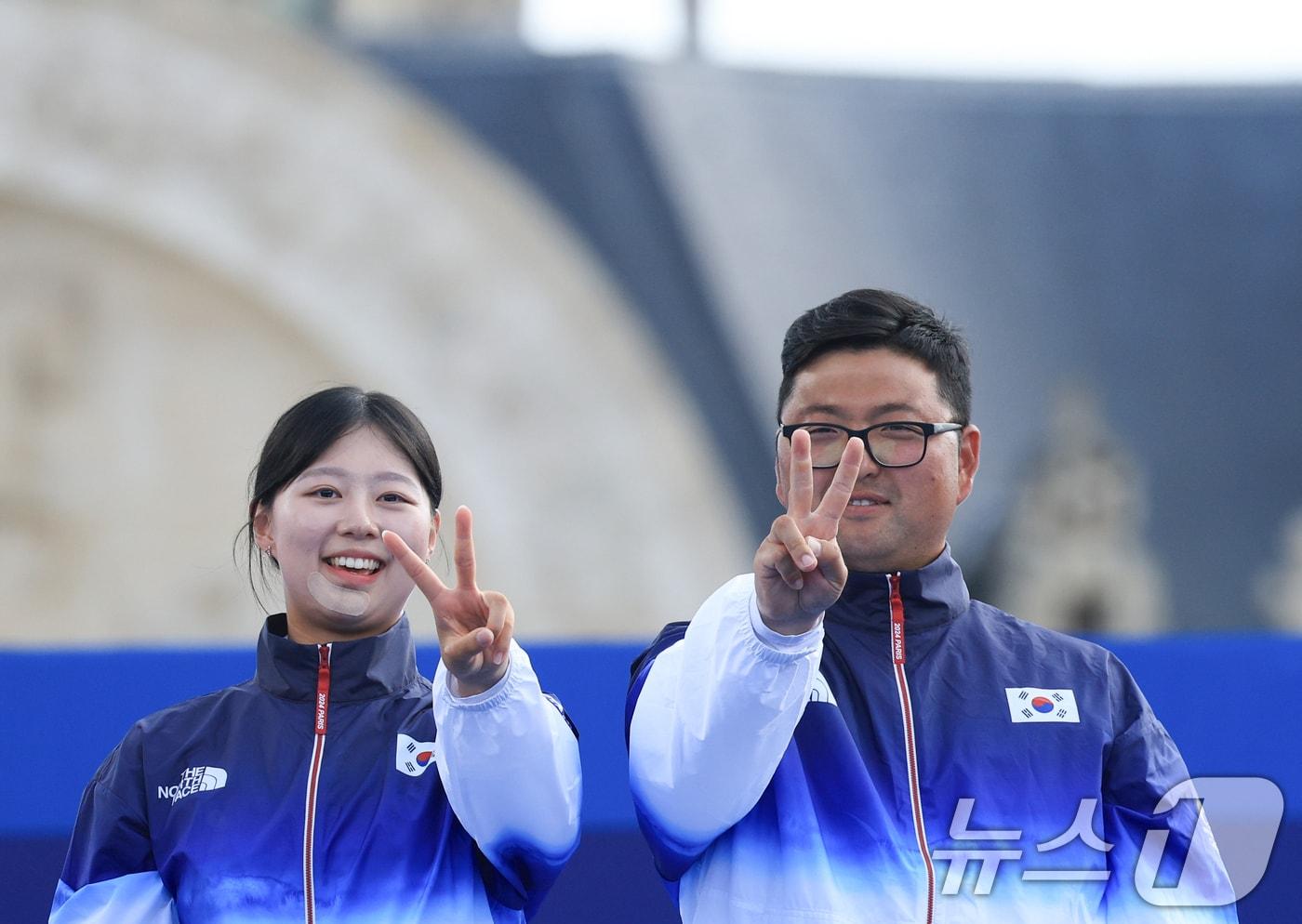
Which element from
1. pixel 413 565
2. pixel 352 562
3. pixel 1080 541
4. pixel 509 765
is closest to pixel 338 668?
pixel 352 562

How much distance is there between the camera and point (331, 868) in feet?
6.95

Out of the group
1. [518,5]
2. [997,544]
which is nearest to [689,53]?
[518,5]

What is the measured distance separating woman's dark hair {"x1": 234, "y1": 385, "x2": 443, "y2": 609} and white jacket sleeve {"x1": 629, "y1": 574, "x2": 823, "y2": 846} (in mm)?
534

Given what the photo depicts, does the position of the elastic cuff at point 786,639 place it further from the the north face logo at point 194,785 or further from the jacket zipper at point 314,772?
the the north face logo at point 194,785

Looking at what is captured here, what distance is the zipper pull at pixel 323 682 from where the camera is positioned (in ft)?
7.29

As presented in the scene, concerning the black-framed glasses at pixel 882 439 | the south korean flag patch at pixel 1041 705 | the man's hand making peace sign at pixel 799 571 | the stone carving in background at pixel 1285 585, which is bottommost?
the stone carving in background at pixel 1285 585

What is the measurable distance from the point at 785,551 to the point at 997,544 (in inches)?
322

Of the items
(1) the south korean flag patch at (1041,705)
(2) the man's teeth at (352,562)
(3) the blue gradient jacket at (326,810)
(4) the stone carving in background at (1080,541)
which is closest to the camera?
(3) the blue gradient jacket at (326,810)

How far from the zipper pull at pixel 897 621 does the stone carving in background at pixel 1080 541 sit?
304 inches

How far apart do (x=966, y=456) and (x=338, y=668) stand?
89 cm

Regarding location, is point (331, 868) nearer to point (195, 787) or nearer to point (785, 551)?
point (195, 787)

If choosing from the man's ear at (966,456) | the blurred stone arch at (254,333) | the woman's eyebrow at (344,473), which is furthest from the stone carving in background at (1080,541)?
the woman's eyebrow at (344,473)

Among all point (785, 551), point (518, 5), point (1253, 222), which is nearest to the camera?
point (785, 551)

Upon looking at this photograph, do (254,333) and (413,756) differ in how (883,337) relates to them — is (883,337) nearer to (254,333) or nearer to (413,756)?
(413,756)
